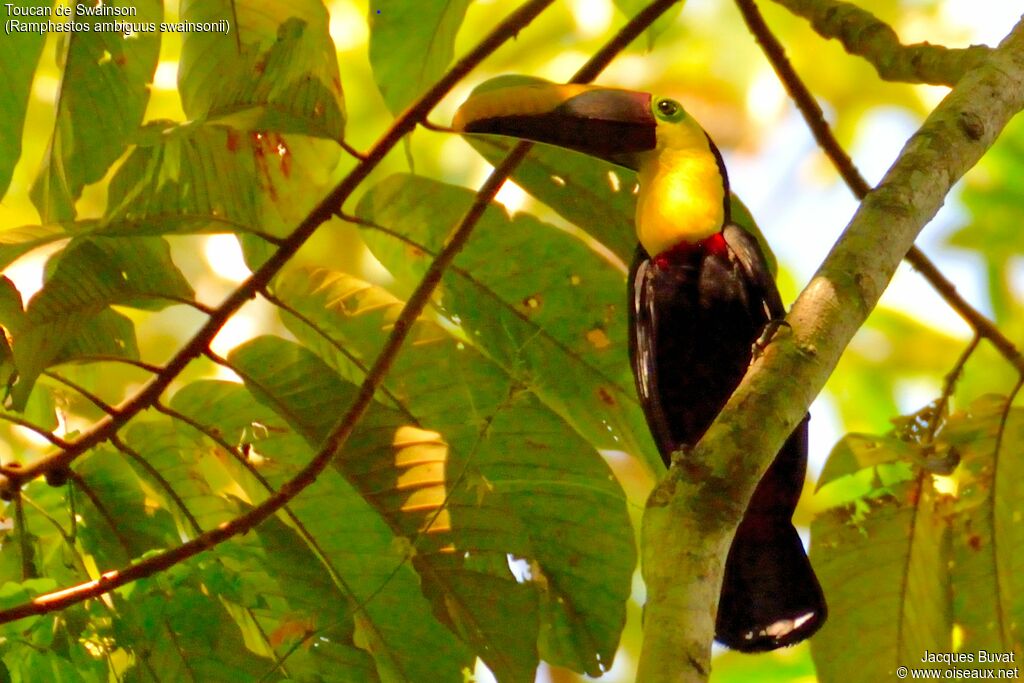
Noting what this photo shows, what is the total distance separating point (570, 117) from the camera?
2545 millimetres

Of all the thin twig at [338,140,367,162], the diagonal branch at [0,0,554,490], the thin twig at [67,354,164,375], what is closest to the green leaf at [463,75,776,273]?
the diagonal branch at [0,0,554,490]

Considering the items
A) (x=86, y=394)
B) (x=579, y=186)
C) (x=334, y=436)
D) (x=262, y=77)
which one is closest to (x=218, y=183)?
(x=262, y=77)

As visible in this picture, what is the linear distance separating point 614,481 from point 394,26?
3.49ft

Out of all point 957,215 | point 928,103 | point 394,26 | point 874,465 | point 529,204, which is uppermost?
point 928,103

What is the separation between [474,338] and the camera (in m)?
2.30

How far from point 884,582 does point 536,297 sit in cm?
88

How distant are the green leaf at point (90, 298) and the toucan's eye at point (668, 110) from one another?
1.40 metres

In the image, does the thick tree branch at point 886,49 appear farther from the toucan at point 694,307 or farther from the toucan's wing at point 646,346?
the toucan's wing at point 646,346

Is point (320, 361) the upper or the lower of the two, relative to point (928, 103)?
lower

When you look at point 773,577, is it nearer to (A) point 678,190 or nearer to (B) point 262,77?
(A) point 678,190

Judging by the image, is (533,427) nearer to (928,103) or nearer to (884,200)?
(884,200)

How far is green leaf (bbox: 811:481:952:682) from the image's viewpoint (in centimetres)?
233

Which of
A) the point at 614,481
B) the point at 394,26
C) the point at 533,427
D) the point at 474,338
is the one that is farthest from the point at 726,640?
the point at 394,26

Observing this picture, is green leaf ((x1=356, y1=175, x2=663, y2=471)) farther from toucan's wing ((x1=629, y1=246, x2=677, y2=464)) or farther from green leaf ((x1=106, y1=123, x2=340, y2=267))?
green leaf ((x1=106, y1=123, x2=340, y2=267))
